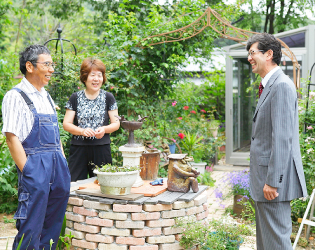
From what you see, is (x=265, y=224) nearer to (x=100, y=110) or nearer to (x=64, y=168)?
(x=64, y=168)

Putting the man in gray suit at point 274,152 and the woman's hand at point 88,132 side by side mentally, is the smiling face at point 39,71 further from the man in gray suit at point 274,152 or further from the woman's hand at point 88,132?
the man in gray suit at point 274,152

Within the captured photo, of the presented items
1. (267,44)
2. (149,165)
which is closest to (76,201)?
(149,165)

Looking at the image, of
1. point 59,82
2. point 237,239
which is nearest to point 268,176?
point 237,239

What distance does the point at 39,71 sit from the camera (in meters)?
2.43

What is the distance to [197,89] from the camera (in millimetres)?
9953

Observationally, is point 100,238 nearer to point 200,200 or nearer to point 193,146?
point 200,200

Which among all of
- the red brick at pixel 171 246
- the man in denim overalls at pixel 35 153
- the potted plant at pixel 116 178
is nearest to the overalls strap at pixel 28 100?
the man in denim overalls at pixel 35 153

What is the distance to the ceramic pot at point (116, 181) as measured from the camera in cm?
273

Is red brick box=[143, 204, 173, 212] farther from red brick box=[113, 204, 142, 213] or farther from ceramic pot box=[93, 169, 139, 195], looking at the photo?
ceramic pot box=[93, 169, 139, 195]

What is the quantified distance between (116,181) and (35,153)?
70 cm

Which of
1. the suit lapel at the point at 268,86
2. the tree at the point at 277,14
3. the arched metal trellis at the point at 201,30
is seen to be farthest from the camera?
the tree at the point at 277,14

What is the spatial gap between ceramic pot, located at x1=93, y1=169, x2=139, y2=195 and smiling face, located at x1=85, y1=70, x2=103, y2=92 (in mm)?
884

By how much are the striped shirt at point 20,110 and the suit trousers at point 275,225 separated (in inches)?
65.6

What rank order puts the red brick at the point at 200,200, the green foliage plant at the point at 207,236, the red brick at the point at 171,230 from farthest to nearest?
1. the red brick at the point at 200,200
2. the red brick at the point at 171,230
3. the green foliage plant at the point at 207,236
